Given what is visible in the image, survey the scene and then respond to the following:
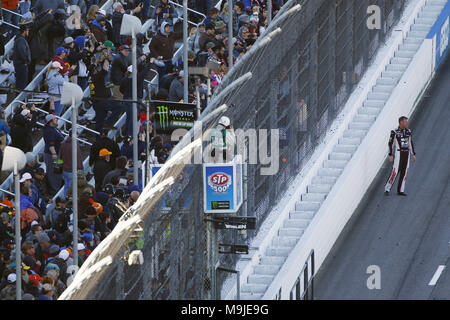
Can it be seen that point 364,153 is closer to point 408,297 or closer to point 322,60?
point 322,60

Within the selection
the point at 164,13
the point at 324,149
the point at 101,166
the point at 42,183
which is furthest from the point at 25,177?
the point at 164,13

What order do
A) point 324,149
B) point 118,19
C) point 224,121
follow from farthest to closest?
point 118,19
point 324,149
point 224,121

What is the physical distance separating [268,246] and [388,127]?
494 cm

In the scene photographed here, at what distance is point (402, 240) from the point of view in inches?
853

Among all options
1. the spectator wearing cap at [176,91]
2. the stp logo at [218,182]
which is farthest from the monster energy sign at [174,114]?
the stp logo at [218,182]

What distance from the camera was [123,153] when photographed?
23.7 meters

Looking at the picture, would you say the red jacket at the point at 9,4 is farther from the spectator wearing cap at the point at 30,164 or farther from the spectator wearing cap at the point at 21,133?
the spectator wearing cap at the point at 30,164

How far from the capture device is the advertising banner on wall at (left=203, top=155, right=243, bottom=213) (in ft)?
56.1

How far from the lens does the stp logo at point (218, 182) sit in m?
17.1

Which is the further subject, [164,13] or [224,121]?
[164,13]

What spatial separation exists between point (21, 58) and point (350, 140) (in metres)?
5.82

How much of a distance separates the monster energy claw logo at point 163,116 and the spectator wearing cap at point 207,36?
480 centimetres

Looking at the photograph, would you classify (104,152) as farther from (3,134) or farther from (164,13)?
(164,13)

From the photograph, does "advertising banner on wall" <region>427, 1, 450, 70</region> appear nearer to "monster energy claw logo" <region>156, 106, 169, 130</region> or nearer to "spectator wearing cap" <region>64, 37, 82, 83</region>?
"spectator wearing cap" <region>64, 37, 82, 83</region>
